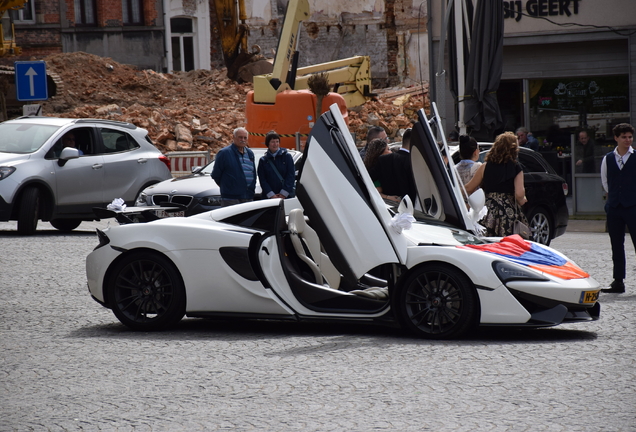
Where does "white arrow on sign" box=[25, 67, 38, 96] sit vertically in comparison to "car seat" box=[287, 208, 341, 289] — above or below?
above

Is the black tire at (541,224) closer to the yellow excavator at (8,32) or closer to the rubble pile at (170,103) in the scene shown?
the rubble pile at (170,103)

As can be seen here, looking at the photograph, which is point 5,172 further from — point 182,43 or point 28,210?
point 182,43

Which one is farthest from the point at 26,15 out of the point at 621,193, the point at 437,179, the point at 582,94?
the point at 437,179

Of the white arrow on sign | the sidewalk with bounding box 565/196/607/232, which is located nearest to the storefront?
the sidewalk with bounding box 565/196/607/232

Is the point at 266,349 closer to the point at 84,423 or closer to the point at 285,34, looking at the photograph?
the point at 84,423

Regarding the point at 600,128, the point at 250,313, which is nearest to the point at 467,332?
the point at 250,313

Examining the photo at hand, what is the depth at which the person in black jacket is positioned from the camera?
1323 cm

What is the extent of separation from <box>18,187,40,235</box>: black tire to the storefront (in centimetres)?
1106

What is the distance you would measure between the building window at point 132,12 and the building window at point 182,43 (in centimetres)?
169

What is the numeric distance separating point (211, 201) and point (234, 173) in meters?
1.34

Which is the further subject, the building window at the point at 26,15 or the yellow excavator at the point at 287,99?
the building window at the point at 26,15

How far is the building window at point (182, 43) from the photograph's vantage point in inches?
2016

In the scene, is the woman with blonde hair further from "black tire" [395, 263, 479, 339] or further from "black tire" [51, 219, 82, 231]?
"black tire" [51, 219, 82, 231]

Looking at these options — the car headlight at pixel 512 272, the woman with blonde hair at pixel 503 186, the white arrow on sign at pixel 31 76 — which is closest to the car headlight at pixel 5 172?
the white arrow on sign at pixel 31 76
